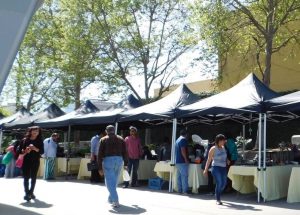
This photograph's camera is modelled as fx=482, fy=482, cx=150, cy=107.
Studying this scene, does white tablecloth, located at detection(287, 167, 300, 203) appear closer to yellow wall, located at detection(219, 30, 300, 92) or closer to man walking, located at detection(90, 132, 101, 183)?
man walking, located at detection(90, 132, 101, 183)

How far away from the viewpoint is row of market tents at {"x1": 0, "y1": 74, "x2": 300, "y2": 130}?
11.4 metres

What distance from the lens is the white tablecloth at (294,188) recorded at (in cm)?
1096

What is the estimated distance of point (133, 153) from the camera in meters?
14.3

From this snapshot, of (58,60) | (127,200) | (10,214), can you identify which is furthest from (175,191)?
(58,60)

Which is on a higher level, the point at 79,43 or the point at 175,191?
the point at 79,43

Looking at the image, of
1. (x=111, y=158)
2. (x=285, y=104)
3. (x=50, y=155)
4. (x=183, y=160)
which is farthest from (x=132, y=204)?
(x=50, y=155)

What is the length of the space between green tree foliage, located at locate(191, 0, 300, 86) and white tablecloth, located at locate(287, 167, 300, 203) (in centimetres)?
893

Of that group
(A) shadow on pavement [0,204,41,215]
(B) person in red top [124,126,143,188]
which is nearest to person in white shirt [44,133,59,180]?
(B) person in red top [124,126,143,188]

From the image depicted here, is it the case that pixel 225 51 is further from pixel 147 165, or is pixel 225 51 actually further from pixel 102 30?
pixel 102 30

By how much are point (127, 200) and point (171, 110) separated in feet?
10.3

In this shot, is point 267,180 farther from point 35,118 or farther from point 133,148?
point 35,118

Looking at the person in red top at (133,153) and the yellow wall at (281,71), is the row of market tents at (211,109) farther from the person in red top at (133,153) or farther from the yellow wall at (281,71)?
the yellow wall at (281,71)

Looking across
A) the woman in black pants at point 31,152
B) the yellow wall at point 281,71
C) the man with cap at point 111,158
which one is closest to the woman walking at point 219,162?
the man with cap at point 111,158

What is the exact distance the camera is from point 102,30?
2494cm
